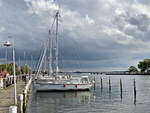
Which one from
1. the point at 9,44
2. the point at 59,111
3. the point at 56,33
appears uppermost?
the point at 56,33

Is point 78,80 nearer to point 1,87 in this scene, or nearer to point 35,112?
point 1,87

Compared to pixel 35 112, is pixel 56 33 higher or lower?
higher

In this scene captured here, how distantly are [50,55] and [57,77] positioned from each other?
39.1 feet

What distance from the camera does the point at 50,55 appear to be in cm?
7519

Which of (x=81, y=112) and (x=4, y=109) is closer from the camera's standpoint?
(x=4, y=109)

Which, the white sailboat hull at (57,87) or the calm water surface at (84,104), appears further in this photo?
the white sailboat hull at (57,87)

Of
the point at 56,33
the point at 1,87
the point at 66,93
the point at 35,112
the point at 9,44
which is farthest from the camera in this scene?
the point at 56,33

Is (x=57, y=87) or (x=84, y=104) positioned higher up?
(x=57, y=87)

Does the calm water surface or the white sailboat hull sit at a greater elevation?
the white sailboat hull

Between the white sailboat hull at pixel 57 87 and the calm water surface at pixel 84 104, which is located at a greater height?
the white sailboat hull at pixel 57 87

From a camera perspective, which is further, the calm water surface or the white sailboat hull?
the white sailboat hull

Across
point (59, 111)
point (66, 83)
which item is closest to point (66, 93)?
point (66, 83)

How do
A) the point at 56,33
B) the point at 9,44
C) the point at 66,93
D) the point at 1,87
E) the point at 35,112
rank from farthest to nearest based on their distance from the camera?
1. the point at 56,33
2. the point at 66,93
3. the point at 1,87
4. the point at 35,112
5. the point at 9,44

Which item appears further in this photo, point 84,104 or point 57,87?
point 57,87
